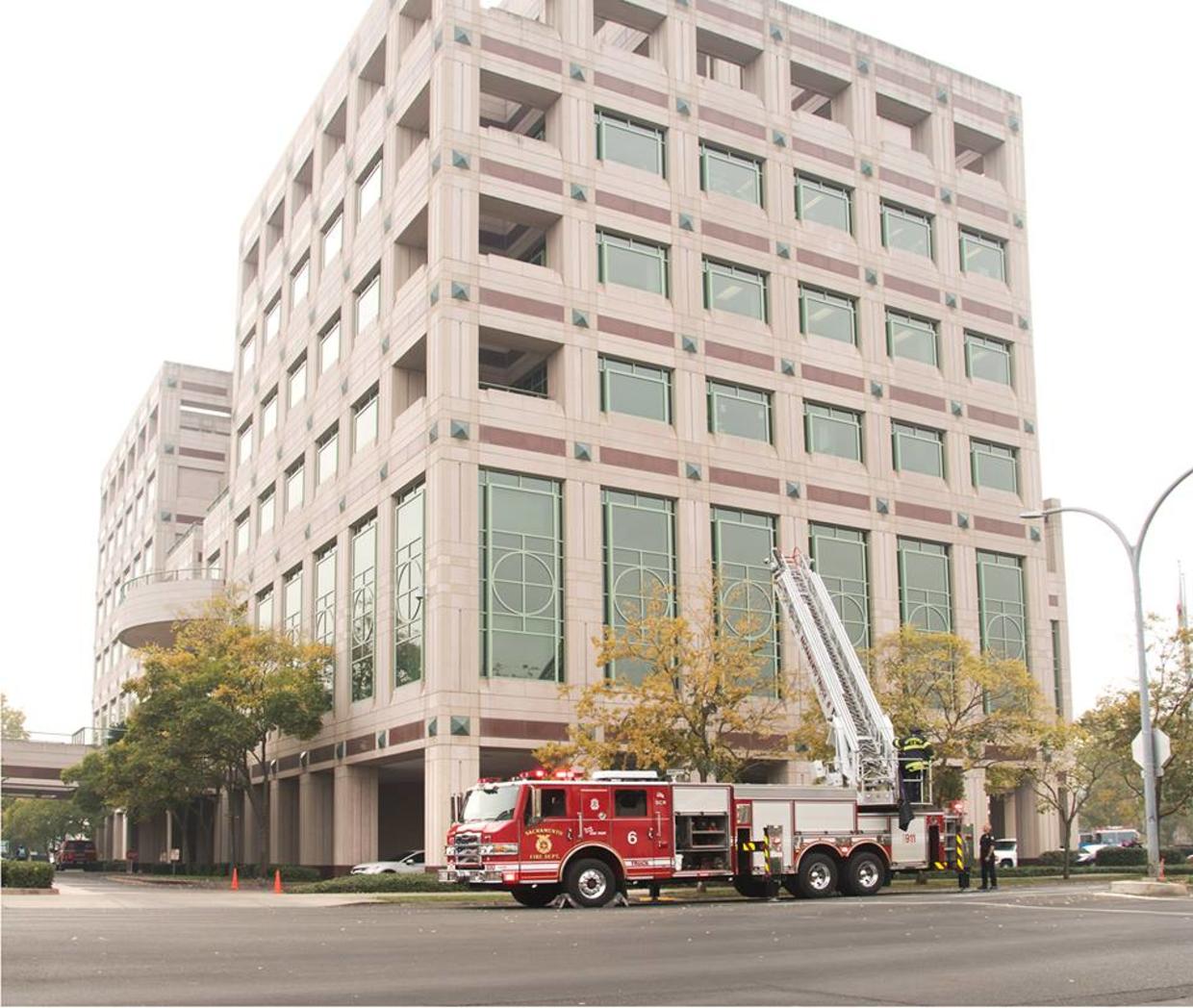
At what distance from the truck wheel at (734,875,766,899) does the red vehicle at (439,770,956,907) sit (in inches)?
1.2

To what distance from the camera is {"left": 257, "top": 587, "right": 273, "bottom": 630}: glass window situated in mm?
62438

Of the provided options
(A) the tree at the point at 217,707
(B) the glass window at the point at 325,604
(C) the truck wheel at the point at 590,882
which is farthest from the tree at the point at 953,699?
(A) the tree at the point at 217,707

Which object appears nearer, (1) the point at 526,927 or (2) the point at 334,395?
(1) the point at 526,927

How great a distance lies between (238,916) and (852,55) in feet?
146

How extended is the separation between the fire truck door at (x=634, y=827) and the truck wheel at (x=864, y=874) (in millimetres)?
5139

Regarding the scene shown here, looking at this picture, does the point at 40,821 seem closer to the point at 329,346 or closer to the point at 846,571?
the point at 329,346

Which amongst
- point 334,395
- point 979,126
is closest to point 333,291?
point 334,395

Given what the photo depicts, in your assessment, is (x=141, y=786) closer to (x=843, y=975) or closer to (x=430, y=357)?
(x=430, y=357)

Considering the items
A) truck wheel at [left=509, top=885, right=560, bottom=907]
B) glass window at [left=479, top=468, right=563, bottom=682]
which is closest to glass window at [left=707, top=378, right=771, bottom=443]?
glass window at [left=479, top=468, right=563, bottom=682]

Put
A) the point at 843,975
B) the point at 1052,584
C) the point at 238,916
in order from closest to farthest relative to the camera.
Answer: the point at 843,975, the point at 238,916, the point at 1052,584

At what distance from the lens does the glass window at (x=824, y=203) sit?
A: 55438mm

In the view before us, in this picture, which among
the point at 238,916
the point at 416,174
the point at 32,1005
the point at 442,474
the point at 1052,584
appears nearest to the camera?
the point at 32,1005

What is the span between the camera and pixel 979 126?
203ft

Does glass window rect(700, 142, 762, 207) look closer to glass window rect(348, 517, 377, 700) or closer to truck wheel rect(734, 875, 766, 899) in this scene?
glass window rect(348, 517, 377, 700)
